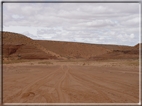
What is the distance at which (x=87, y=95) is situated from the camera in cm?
978

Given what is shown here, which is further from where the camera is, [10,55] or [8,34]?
[8,34]

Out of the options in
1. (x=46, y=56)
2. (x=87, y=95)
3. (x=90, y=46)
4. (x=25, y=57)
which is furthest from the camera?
(x=90, y=46)

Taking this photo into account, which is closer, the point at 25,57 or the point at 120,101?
the point at 120,101

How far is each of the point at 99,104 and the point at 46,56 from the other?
55.9 metres

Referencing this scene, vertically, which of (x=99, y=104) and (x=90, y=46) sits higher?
(x=90, y=46)

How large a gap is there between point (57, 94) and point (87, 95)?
1134 mm

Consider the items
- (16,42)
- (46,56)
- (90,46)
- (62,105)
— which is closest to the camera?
(62,105)

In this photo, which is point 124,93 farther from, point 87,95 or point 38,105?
point 38,105

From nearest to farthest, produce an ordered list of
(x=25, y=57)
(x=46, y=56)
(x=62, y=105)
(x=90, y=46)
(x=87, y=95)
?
1. (x=62, y=105)
2. (x=87, y=95)
3. (x=25, y=57)
4. (x=46, y=56)
5. (x=90, y=46)

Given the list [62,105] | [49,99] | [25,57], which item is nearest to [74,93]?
[49,99]

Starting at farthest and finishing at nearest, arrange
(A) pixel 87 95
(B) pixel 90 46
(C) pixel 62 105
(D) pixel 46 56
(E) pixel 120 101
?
(B) pixel 90 46, (D) pixel 46 56, (A) pixel 87 95, (E) pixel 120 101, (C) pixel 62 105

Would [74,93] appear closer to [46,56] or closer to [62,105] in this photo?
[62,105]

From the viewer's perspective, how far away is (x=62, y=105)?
7973 millimetres

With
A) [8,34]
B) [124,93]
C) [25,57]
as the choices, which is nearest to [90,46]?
[8,34]
